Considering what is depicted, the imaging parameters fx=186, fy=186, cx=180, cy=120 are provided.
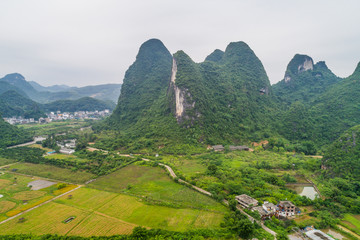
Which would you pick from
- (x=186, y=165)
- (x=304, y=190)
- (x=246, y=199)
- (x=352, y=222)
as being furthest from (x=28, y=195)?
(x=352, y=222)

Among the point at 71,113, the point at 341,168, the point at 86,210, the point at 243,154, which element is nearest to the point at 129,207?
the point at 86,210

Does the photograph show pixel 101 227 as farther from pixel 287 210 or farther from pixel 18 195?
pixel 287 210

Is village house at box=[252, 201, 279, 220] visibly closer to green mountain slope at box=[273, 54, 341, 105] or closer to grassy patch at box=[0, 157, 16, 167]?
grassy patch at box=[0, 157, 16, 167]

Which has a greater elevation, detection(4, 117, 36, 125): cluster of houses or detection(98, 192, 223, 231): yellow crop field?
detection(4, 117, 36, 125): cluster of houses

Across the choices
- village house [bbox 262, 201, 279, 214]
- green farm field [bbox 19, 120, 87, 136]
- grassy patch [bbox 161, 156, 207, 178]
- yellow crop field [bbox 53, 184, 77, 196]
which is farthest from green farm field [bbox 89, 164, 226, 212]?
green farm field [bbox 19, 120, 87, 136]

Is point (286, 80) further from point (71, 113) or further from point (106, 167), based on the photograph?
point (71, 113)

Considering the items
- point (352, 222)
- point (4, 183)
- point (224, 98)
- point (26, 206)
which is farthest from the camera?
point (224, 98)
